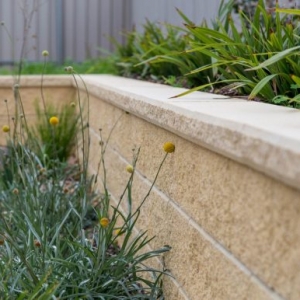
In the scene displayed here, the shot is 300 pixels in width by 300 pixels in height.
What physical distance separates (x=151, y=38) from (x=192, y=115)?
11.8 ft

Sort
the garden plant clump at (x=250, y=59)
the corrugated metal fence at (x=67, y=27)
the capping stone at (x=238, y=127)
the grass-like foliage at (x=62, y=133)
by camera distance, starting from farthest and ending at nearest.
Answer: the corrugated metal fence at (x=67, y=27) < the grass-like foliage at (x=62, y=133) < the garden plant clump at (x=250, y=59) < the capping stone at (x=238, y=127)

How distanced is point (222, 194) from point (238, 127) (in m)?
0.29

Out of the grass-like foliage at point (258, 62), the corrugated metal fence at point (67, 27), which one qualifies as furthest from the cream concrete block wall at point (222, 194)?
the corrugated metal fence at point (67, 27)

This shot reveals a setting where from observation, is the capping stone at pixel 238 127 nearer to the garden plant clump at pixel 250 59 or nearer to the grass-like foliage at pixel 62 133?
the garden plant clump at pixel 250 59

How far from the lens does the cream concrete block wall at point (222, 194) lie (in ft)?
5.85

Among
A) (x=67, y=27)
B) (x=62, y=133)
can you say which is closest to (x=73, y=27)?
(x=67, y=27)

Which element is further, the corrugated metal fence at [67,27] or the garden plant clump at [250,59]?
the corrugated metal fence at [67,27]

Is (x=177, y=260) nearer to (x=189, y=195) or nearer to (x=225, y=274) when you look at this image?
(x=189, y=195)

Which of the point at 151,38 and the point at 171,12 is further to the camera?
the point at 171,12

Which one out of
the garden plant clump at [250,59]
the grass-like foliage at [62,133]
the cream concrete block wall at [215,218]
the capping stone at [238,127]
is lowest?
the grass-like foliage at [62,133]

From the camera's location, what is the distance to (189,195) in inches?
102

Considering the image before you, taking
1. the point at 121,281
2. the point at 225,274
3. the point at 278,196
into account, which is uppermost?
the point at 278,196

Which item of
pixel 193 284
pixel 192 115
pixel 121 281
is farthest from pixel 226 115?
pixel 121 281

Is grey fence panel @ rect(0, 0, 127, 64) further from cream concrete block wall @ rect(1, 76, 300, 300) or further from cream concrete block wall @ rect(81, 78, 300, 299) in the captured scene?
cream concrete block wall @ rect(1, 76, 300, 300)
